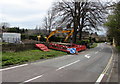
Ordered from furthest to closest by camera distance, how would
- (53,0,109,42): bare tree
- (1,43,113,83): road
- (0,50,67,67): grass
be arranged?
1. (53,0,109,42): bare tree
2. (0,50,67,67): grass
3. (1,43,113,83): road

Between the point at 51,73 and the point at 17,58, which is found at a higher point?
the point at 17,58

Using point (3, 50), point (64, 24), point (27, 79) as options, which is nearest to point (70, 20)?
point (64, 24)

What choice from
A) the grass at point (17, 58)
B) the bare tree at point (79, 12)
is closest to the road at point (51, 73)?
the grass at point (17, 58)

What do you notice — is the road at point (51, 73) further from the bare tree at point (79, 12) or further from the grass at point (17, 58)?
the bare tree at point (79, 12)

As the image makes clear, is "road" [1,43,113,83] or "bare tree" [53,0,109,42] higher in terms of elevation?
"bare tree" [53,0,109,42]

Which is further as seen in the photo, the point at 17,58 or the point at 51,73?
the point at 17,58

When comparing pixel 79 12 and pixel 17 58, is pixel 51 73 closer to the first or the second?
pixel 17 58

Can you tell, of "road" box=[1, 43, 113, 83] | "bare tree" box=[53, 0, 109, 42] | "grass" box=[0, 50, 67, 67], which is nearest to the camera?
"road" box=[1, 43, 113, 83]

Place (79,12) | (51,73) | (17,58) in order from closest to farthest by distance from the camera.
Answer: (51,73) < (17,58) < (79,12)

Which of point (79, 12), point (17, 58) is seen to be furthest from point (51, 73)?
point (79, 12)

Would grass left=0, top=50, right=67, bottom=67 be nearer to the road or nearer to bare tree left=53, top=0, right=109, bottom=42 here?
the road

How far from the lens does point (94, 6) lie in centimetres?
3650

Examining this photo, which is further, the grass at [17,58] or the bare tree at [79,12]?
the bare tree at [79,12]

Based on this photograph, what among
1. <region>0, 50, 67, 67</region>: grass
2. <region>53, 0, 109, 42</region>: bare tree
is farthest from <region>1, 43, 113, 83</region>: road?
<region>53, 0, 109, 42</region>: bare tree
